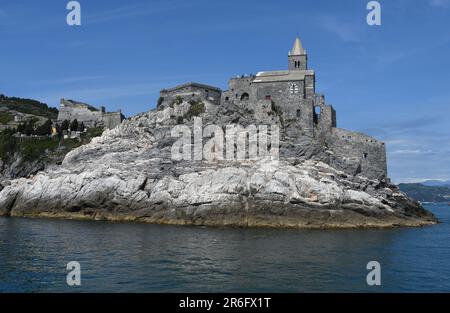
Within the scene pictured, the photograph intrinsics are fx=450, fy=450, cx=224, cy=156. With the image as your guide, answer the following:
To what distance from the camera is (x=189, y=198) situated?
170 feet

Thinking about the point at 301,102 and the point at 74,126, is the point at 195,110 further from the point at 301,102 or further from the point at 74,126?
the point at 74,126

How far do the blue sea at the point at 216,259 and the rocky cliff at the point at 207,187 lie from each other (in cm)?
448

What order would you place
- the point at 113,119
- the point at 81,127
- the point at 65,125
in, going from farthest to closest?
the point at 65,125, the point at 81,127, the point at 113,119

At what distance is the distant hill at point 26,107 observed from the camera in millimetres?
118088

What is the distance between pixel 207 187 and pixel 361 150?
23.4 m

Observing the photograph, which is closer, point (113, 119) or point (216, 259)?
point (216, 259)

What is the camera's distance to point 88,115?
90.6 metres

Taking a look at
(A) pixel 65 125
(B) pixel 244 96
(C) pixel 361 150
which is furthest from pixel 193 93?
(A) pixel 65 125

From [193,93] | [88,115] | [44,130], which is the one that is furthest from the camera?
[88,115]

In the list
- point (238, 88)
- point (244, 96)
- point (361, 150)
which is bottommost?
point (361, 150)

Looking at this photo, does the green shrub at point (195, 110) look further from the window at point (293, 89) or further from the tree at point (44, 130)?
the tree at point (44, 130)
